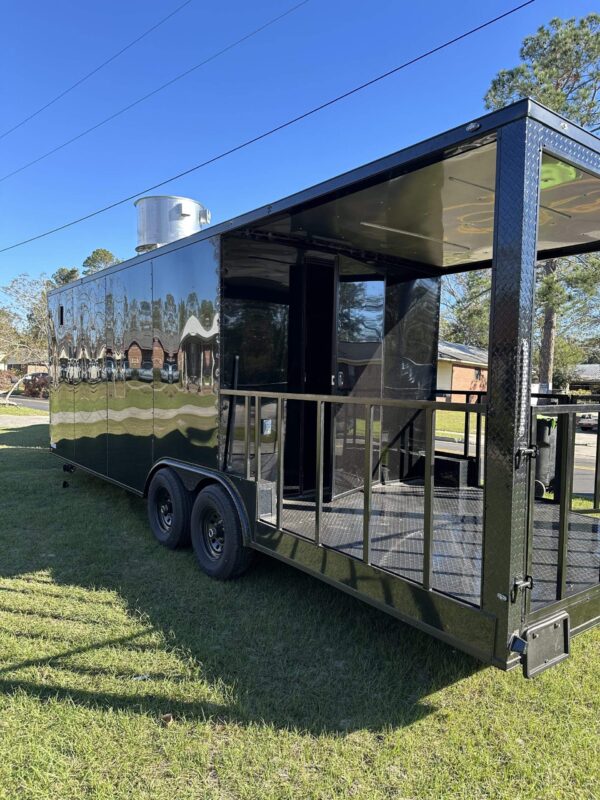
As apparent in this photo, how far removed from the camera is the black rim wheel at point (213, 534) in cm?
425

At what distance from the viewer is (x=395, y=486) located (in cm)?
534

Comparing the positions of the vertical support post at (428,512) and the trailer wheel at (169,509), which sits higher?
the vertical support post at (428,512)

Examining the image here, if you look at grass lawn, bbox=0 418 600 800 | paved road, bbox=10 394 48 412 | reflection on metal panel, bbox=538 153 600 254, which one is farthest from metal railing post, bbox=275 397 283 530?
paved road, bbox=10 394 48 412

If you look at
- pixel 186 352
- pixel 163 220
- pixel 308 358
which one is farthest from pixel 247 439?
pixel 163 220

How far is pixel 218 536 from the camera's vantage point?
429cm

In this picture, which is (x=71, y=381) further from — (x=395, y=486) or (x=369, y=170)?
(x=369, y=170)

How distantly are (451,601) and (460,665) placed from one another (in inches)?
32.0

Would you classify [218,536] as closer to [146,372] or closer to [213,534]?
[213,534]

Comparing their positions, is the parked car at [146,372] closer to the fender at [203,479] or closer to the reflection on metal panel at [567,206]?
the fender at [203,479]

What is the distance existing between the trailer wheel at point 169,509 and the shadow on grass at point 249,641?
0.45 feet

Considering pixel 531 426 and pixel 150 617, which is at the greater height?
pixel 531 426

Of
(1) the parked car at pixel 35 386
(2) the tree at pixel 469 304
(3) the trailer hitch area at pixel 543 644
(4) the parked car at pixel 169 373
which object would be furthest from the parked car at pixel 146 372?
(1) the parked car at pixel 35 386

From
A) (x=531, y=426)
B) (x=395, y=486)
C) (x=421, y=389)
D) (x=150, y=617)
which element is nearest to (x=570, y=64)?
(x=421, y=389)

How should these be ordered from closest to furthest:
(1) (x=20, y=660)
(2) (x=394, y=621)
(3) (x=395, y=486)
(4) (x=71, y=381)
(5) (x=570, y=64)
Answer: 1. (1) (x=20, y=660)
2. (2) (x=394, y=621)
3. (3) (x=395, y=486)
4. (4) (x=71, y=381)
5. (5) (x=570, y=64)
